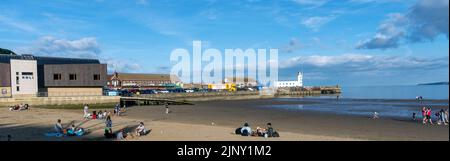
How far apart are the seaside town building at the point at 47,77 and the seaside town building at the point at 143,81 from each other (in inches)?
2502

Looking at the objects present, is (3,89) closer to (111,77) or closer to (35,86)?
(35,86)

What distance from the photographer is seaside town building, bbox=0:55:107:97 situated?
51969 mm

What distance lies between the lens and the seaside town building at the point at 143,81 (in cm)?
12838

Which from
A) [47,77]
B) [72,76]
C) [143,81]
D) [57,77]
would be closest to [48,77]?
[47,77]

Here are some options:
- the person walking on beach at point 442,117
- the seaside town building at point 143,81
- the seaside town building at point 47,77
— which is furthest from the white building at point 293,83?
the person walking on beach at point 442,117

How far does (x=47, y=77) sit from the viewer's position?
56281mm

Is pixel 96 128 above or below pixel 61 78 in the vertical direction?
below

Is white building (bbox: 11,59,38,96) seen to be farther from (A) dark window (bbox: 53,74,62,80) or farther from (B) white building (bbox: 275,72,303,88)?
(B) white building (bbox: 275,72,303,88)

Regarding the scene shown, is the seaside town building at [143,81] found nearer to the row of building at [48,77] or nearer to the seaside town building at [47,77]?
the row of building at [48,77]

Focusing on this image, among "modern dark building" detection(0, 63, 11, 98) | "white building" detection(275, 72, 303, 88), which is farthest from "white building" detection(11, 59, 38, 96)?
"white building" detection(275, 72, 303, 88)

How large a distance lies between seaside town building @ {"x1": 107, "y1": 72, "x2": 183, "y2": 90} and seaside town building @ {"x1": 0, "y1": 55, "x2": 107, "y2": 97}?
63.5 m

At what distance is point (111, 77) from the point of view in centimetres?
13150
